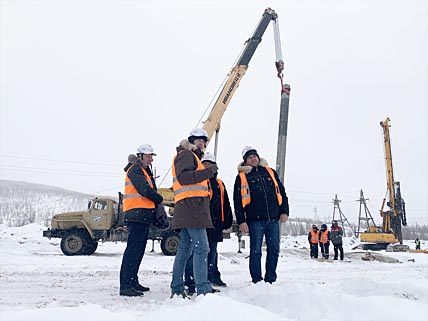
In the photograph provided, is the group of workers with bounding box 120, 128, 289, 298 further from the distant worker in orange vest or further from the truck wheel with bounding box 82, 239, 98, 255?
the distant worker in orange vest

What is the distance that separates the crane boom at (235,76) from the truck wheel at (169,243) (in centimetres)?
386

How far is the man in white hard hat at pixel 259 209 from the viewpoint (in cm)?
452

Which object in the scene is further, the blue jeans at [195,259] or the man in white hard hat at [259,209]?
the man in white hard hat at [259,209]

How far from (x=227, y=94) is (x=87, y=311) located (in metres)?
12.7

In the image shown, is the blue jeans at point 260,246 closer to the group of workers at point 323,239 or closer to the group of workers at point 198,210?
the group of workers at point 198,210

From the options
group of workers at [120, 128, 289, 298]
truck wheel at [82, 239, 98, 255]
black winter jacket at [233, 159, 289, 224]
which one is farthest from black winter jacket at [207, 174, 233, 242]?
truck wheel at [82, 239, 98, 255]

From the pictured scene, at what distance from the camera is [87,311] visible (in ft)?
8.30

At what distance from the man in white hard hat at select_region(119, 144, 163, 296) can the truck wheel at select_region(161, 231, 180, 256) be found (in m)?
7.65

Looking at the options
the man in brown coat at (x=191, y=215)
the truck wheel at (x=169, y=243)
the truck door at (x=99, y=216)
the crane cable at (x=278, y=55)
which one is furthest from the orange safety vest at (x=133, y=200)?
the crane cable at (x=278, y=55)

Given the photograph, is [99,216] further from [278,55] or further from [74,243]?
[278,55]

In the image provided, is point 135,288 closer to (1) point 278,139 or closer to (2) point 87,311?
(2) point 87,311

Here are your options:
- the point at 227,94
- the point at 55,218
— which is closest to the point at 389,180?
the point at 227,94

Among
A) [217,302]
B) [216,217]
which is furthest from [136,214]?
[217,302]

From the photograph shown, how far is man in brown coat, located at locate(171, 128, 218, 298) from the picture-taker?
3734mm
